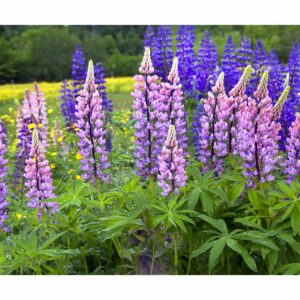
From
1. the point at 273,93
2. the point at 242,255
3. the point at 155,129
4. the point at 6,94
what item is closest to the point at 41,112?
the point at 6,94

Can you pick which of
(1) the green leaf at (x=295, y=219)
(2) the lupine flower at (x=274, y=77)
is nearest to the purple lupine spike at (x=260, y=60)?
(2) the lupine flower at (x=274, y=77)

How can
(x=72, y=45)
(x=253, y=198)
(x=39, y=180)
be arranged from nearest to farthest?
1. (x=253, y=198)
2. (x=39, y=180)
3. (x=72, y=45)

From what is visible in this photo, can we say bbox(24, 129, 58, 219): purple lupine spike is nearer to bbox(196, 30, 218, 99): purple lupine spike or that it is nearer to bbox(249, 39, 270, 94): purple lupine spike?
bbox(196, 30, 218, 99): purple lupine spike

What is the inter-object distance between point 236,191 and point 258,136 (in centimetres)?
24

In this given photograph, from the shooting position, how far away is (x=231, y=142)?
8.79ft

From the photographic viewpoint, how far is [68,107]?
350cm

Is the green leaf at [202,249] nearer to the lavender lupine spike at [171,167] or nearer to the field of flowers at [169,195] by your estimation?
the field of flowers at [169,195]

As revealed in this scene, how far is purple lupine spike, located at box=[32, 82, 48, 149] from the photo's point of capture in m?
3.35

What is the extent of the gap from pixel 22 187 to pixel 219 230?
1217 millimetres

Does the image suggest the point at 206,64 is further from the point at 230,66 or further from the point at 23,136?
the point at 23,136

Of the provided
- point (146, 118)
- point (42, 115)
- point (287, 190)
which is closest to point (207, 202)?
point (287, 190)

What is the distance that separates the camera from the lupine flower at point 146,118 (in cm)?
263

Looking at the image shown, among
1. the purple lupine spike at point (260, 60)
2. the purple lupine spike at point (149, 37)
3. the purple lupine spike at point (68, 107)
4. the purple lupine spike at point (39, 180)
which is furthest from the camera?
the purple lupine spike at point (68, 107)

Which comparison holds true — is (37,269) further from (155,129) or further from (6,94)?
(6,94)
